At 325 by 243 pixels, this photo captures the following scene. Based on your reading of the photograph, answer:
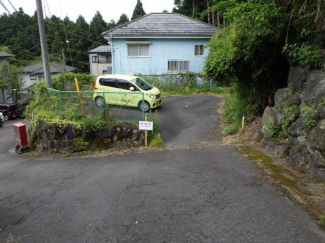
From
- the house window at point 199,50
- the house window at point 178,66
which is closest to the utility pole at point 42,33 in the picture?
the house window at point 178,66

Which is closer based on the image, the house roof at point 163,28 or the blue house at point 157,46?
the house roof at point 163,28

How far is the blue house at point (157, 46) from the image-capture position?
18.6 metres

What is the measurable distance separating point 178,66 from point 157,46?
2317mm

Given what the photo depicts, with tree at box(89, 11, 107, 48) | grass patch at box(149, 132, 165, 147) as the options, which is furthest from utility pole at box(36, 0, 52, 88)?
tree at box(89, 11, 107, 48)

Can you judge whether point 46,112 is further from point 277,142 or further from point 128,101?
point 277,142

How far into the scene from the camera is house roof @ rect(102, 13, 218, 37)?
60.6 ft

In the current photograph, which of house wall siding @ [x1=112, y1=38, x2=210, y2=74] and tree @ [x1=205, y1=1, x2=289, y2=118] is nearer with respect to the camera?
tree @ [x1=205, y1=1, x2=289, y2=118]

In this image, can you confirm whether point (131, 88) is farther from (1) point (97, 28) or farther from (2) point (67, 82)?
(1) point (97, 28)

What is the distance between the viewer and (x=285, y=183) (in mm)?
4492

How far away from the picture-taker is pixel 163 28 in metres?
19.2

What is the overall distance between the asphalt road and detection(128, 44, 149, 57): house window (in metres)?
13.4

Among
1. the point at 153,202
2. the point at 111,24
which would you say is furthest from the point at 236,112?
the point at 111,24

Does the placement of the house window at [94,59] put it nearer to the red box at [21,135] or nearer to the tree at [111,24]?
the tree at [111,24]

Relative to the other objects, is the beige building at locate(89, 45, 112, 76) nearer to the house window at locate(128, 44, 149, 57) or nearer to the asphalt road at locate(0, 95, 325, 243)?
the house window at locate(128, 44, 149, 57)
